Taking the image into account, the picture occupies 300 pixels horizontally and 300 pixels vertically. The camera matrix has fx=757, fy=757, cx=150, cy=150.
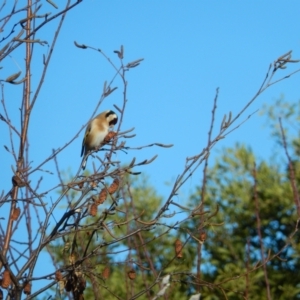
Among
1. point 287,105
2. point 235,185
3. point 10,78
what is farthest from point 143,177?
point 10,78

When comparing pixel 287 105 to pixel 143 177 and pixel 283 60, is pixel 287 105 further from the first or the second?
pixel 283 60

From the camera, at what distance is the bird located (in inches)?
189

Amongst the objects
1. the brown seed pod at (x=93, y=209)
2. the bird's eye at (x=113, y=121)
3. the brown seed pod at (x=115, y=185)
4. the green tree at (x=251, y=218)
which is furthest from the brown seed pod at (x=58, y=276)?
the green tree at (x=251, y=218)

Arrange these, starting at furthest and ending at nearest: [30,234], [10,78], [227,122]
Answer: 1. [30,234]
2. [227,122]
3. [10,78]

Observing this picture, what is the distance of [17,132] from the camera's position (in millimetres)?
2572

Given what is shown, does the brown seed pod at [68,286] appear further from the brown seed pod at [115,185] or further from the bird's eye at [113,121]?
the bird's eye at [113,121]

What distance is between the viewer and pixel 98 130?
191 inches

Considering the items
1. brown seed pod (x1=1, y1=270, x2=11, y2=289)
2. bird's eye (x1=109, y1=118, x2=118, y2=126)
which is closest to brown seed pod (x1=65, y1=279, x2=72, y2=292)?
brown seed pod (x1=1, y1=270, x2=11, y2=289)

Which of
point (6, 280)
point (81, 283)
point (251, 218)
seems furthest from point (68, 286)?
point (251, 218)

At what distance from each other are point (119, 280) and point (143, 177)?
4.16 feet

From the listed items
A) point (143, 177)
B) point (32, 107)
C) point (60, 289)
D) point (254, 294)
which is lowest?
point (60, 289)

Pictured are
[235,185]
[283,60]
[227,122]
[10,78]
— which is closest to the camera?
[10,78]

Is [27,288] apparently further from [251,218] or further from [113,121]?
[251,218]

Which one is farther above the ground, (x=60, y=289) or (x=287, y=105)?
(x=287, y=105)
